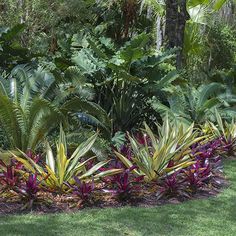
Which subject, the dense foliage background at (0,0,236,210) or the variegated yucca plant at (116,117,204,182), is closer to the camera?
the dense foliage background at (0,0,236,210)

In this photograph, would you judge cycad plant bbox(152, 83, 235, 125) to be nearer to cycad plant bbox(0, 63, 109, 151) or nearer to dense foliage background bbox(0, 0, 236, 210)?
dense foliage background bbox(0, 0, 236, 210)

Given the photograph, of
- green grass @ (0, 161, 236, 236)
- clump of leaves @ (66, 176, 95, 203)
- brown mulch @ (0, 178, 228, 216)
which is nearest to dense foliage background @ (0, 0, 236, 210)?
clump of leaves @ (66, 176, 95, 203)

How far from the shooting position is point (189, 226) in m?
5.52

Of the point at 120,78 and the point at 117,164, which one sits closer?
the point at 117,164

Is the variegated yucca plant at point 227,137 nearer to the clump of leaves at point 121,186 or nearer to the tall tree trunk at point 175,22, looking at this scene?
the tall tree trunk at point 175,22

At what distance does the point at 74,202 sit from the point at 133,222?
0.91 meters

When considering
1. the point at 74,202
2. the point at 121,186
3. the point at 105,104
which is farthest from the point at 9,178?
the point at 105,104

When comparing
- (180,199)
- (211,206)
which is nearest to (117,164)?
(180,199)

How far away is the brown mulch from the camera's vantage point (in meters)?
5.84

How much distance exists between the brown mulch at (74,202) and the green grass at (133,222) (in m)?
0.18

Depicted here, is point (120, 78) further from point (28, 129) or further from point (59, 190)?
point (59, 190)

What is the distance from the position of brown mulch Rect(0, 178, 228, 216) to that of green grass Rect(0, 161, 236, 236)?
0.18 metres

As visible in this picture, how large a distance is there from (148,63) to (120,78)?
0.95 m

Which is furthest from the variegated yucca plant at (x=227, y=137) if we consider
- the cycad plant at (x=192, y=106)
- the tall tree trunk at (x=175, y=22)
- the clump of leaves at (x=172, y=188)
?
the clump of leaves at (x=172, y=188)
